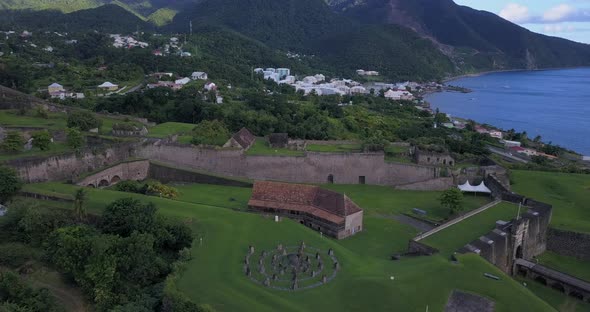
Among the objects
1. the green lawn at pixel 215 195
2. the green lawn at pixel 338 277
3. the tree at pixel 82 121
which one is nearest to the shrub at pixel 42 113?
the tree at pixel 82 121

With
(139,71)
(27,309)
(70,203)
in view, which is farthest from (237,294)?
(139,71)

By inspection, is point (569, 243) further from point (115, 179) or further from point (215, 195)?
point (115, 179)

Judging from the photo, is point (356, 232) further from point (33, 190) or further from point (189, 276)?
point (33, 190)

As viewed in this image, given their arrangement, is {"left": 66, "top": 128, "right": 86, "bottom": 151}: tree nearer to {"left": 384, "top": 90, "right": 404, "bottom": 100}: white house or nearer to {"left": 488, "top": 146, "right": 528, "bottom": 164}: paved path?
{"left": 488, "top": 146, "right": 528, "bottom": 164}: paved path

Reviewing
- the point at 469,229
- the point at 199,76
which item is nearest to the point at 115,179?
the point at 469,229

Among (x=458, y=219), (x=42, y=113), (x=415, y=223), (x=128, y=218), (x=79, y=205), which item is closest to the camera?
(x=128, y=218)

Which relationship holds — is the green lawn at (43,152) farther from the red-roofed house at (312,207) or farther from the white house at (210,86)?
the white house at (210,86)

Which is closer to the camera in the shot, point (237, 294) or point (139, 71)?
point (237, 294)
